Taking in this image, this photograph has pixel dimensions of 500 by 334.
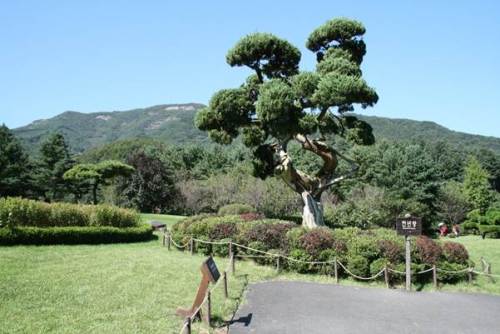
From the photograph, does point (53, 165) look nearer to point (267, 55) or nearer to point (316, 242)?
point (267, 55)

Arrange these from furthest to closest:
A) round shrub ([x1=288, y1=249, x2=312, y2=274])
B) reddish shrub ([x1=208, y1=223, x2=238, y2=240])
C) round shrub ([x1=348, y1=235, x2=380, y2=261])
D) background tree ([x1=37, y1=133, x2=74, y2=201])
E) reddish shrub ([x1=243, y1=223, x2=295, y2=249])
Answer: background tree ([x1=37, y1=133, x2=74, y2=201]), reddish shrub ([x1=208, y1=223, x2=238, y2=240]), reddish shrub ([x1=243, y1=223, x2=295, y2=249]), round shrub ([x1=288, y1=249, x2=312, y2=274]), round shrub ([x1=348, y1=235, x2=380, y2=261])

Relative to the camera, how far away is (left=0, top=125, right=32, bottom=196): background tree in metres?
45.3

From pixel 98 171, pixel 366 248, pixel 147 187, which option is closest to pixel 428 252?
pixel 366 248

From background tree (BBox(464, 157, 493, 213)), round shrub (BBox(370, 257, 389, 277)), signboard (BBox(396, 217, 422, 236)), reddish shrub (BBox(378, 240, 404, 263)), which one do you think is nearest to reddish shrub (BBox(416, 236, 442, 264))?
reddish shrub (BBox(378, 240, 404, 263))

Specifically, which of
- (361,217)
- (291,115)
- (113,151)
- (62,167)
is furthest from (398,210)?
(113,151)

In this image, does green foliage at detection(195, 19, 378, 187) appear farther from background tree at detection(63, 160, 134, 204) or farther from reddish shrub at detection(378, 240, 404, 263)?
background tree at detection(63, 160, 134, 204)

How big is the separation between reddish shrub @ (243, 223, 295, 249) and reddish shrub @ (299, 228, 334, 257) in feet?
2.63

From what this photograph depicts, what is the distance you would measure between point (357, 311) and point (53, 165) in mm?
47604

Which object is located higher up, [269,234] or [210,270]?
[210,270]

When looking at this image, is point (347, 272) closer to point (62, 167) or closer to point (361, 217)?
point (361, 217)

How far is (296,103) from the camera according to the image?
1955cm

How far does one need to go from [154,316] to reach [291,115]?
12.2 metres

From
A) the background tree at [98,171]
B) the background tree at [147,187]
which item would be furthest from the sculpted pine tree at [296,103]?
the background tree at [147,187]

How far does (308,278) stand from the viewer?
44.5 ft
